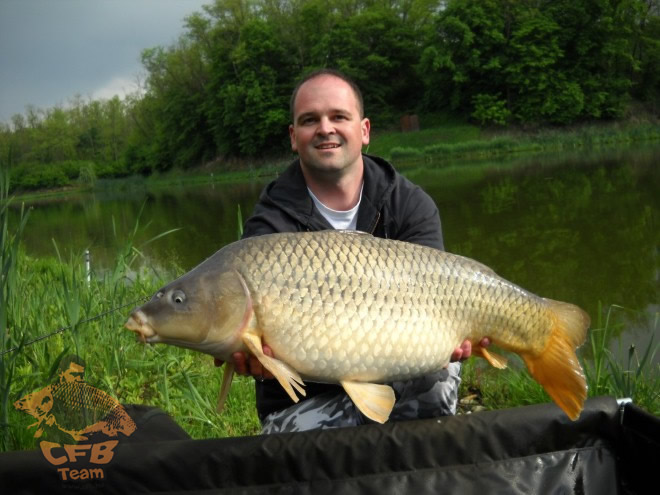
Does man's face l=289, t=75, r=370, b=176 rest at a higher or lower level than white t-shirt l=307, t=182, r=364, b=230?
higher

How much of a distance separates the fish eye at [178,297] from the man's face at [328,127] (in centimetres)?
65

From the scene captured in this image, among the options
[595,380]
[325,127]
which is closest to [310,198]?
[325,127]

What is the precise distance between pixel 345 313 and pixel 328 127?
0.67 meters

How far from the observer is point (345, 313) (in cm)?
122

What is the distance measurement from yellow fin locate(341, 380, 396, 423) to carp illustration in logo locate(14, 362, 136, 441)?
0.61 meters

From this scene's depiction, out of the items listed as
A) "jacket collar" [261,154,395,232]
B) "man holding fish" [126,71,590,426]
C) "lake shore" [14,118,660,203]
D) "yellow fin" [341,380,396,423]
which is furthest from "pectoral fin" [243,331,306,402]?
"lake shore" [14,118,660,203]

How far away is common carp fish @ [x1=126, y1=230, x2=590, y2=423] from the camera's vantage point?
47.2 inches

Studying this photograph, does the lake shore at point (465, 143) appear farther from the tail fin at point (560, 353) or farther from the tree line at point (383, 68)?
the tail fin at point (560, 353)

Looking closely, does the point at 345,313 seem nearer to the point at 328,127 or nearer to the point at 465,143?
the point at 328,127

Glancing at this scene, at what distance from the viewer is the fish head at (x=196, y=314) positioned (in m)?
1.18

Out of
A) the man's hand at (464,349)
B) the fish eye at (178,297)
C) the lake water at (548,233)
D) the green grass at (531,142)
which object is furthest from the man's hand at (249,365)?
the green grass at (531,142)

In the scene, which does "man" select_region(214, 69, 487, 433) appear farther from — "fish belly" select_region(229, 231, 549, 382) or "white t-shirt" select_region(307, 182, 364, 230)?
"fish belly" select_region(229, 231, 549, 382)

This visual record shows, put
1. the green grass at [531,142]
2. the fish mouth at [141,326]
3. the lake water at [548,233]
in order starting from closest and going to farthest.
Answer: the fish mouth at [141,326] → the lake water at [548,233] → the green grass at [531,142]

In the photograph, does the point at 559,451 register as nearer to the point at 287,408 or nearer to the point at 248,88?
the point at 287,408
